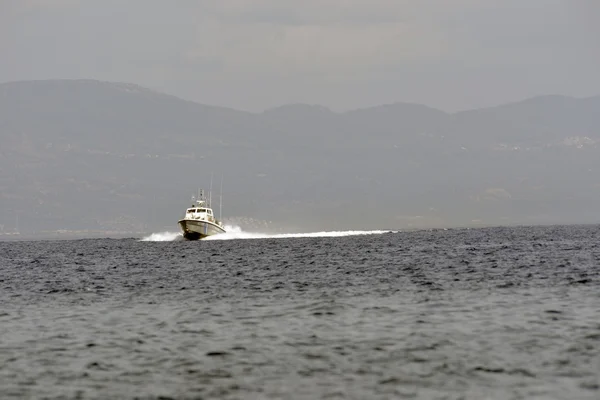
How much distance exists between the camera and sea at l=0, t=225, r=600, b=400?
31188 millimetres

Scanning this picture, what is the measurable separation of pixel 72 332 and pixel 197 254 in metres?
76.5

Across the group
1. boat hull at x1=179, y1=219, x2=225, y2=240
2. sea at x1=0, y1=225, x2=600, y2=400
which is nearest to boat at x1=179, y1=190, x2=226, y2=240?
boat hull at x1=179, y1=219, x2=225, y2=240

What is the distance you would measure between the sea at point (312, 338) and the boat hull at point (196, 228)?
88.2 metres

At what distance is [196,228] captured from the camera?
538 ft

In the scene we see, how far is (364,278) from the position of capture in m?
72.1

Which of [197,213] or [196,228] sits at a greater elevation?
[197,213]

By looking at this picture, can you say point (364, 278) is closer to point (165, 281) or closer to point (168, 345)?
point (165, 281)

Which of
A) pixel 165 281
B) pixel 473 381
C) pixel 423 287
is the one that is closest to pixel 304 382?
pixel 473 381

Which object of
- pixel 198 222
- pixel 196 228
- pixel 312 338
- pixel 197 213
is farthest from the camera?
pixel 196 228

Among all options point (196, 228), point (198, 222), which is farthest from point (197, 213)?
point (196, 228)

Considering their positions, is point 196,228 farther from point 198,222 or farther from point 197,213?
point 197,213

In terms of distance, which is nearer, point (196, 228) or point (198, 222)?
point (198, 222)

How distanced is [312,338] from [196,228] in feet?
411

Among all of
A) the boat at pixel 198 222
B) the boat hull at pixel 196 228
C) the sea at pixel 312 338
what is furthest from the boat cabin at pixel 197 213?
the sea at pixel 312 338
